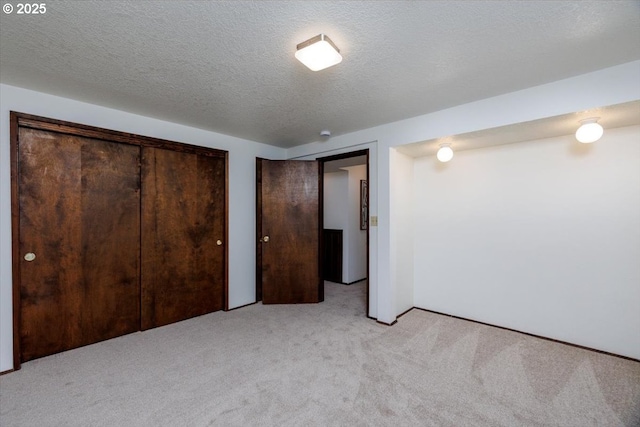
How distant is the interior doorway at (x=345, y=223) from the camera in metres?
5.08

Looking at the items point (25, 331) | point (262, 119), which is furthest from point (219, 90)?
point (25, 331)

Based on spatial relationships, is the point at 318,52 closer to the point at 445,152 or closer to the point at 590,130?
the point at 445,152

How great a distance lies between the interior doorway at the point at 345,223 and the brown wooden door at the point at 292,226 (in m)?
1.11

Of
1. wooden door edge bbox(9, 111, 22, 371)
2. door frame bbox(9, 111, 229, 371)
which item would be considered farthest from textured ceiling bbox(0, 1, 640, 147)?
wooden door edge bbox(9, 111, 22, 371)

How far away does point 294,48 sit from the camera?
5.78 feet

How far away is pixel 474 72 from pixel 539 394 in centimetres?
235

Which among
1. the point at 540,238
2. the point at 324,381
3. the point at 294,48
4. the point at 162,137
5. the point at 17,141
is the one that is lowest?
the point at 324,381

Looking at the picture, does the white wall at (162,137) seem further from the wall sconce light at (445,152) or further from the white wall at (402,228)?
the wall sconce light at (445,152)

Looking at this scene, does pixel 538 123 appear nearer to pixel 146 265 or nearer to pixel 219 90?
pixel 219 90

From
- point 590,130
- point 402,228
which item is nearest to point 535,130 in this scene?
point 590,130

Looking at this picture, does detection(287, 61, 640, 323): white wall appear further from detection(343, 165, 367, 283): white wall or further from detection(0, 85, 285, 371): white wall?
detection(343, 165, 367, 283): white wall

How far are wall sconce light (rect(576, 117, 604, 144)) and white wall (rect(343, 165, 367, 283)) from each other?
3.19m

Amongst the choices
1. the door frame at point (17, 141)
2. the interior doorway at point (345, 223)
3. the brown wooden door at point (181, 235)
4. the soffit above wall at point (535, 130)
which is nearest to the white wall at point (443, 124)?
the soffit above wall at point (535, 130)

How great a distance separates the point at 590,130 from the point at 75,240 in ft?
14.9
